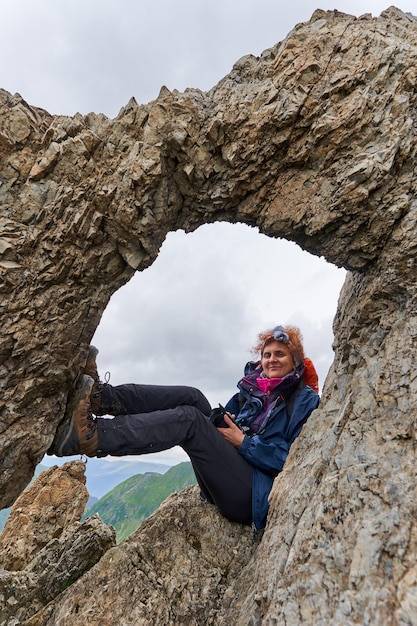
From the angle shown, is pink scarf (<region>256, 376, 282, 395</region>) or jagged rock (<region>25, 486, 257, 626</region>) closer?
jagged rock (<region>25, 486, 257, 626</region>)

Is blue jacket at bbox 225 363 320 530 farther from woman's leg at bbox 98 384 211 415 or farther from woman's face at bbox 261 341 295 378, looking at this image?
woman's leg at bbox 98 384 211 415

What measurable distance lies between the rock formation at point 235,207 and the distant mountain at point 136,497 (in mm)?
104290

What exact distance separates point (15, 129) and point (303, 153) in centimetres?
590

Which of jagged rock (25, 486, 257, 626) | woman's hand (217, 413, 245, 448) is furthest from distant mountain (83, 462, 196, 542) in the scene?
woman's hand (217, 413, 245, 448)

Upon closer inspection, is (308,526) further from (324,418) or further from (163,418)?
(163,418)

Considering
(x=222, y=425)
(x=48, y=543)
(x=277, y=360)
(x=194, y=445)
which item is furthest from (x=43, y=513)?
(x=277, y=360)

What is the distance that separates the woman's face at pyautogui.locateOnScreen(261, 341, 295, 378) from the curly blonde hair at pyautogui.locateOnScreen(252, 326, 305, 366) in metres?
0.11

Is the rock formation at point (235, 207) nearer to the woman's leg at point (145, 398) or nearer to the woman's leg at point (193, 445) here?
the woman's leg at point (193, 445)

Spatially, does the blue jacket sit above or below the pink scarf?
below

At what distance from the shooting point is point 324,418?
7441 mm

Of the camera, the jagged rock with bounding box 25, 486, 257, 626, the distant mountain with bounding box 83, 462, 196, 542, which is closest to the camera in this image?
the jagged rock with bounding box 25, 486, 257, 626

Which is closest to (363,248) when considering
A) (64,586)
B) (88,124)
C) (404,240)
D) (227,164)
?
(404,240)

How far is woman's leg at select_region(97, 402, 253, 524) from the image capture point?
7.25 metres

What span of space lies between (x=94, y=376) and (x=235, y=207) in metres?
5.06
